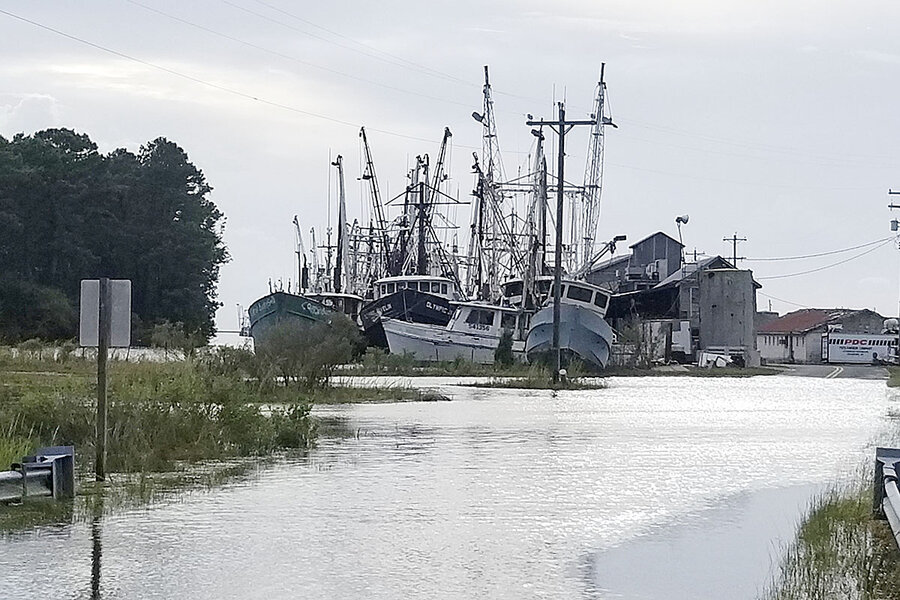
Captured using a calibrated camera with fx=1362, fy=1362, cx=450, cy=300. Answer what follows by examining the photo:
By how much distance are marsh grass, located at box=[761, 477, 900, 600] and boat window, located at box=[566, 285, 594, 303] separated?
6046 centimetres

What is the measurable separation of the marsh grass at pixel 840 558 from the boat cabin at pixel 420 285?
6593cm

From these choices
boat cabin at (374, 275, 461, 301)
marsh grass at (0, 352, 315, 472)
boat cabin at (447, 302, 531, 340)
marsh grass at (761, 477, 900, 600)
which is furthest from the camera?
boat cabin at (374, 275, 461, 301)

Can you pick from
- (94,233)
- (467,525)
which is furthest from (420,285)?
(467,525)

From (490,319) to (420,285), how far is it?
7147 mm

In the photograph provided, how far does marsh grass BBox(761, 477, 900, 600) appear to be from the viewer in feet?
33.6

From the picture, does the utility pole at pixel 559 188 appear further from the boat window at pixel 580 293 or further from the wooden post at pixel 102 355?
the wooden post at pixel 102 355

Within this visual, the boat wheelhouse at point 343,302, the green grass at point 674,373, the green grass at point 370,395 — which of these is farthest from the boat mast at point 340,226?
the green grass at point 370,395

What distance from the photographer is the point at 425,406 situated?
121ft

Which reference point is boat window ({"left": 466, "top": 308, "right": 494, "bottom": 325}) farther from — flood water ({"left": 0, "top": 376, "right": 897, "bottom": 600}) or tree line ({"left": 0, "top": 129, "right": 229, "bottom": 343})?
flood water ({"left": 0, "top": 376, "right": 897, "bottom": 600})

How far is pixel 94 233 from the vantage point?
81750 mm

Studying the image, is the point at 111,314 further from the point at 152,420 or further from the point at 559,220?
the point at 559,220

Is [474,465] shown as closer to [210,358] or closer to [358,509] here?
[358,509]

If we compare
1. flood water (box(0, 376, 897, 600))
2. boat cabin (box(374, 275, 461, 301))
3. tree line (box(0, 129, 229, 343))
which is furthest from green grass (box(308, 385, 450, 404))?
boat cabin (box(374, 275, 461, 301))

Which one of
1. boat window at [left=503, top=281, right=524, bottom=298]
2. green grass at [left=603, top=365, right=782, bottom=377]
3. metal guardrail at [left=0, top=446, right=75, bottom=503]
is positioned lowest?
metal guardrail at [left=0, top=446, right=75, bottom=503]
